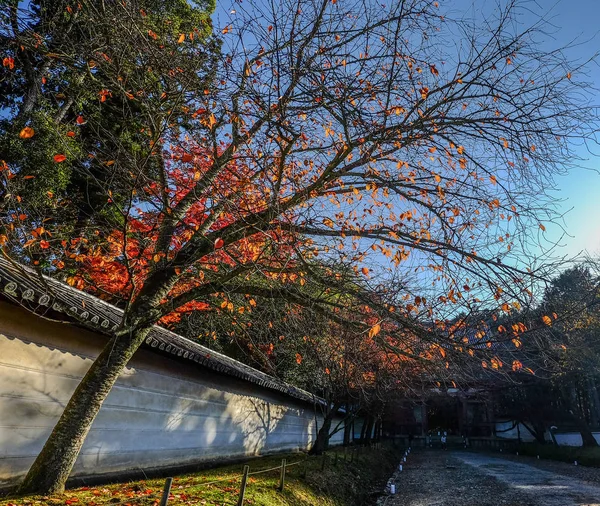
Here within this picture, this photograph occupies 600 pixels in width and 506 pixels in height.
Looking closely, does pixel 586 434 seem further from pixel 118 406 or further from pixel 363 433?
pixel 118 406

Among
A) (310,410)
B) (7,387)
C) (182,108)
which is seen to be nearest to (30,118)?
(182,108)

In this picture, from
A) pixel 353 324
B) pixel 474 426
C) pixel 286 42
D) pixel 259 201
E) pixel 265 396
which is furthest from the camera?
pixel 474 426

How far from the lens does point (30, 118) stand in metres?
10.2

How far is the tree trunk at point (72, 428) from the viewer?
5199 mm

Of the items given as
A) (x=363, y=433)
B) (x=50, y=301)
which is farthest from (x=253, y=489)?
(x=363, y=433)

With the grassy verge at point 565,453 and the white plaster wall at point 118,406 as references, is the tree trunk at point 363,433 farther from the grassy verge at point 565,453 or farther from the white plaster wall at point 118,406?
the white plaster wall at point 118,406

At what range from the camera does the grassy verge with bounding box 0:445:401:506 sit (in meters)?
5.46

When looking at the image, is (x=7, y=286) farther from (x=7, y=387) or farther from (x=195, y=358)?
(x=195, y=358)

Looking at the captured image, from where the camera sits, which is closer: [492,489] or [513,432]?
[492,489]

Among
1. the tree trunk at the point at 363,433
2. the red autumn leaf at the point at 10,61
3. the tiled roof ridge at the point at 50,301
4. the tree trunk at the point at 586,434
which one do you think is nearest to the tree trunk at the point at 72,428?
the tiled roof ridge at the point at 50,301

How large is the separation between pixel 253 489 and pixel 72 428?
13.6 feet

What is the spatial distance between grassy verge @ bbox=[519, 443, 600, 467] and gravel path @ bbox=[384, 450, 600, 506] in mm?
4007

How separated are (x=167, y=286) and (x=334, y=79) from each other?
385cm

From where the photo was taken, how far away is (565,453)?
1118 inches
